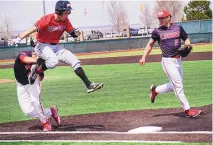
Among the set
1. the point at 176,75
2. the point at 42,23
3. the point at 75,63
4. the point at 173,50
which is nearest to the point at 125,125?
the point at 176,75

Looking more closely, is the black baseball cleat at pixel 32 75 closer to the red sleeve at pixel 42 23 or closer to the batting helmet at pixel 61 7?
the red sleeve at pixel 42 23

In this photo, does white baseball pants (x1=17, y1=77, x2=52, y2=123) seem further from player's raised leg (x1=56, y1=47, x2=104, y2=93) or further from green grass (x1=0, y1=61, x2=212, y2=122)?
green grass (x1=0, y1=61, x2=212, y2=122)

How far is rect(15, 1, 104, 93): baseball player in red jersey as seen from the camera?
7.66 metres

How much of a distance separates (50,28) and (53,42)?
317 millimetres

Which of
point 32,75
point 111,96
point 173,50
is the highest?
point 173,50

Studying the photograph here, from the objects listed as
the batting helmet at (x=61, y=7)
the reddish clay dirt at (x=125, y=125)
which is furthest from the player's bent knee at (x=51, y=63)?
the reddish clay dirt at (x=125, y=125)

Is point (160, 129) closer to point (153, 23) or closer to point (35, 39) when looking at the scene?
point (35, 39)

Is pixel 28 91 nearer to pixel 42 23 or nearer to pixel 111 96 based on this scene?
pixel 42 23

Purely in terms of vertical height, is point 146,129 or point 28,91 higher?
point 28,91

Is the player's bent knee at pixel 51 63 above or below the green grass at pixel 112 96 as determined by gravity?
above

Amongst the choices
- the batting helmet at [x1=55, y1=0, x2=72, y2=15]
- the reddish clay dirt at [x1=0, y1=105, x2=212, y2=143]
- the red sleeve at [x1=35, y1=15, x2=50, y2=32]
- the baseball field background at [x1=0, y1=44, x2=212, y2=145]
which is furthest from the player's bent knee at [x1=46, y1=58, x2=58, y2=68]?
the baseball field background at [x1=0, y1=44, x2=212, y2=145]

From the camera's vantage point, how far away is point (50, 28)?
7.83m

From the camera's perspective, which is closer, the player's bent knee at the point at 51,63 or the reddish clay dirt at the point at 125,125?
the reddish clay dirt at the point at 125,125

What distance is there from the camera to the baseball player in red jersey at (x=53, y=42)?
302 inches
